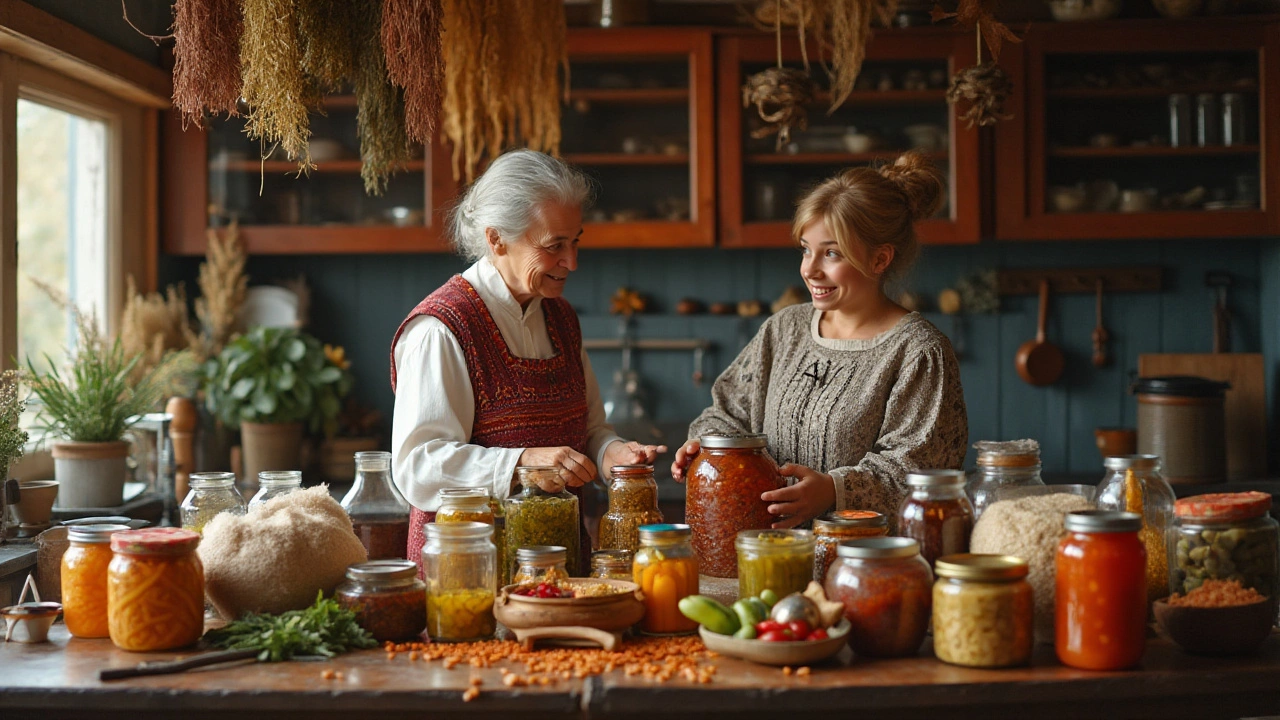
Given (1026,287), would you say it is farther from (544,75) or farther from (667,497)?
(544,75)

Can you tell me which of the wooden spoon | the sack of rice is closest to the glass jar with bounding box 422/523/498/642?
the sack of rice

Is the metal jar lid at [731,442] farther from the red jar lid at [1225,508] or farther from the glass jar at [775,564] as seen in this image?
the red jar lid at [1225,508]

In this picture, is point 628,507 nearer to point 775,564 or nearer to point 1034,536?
point 775,564

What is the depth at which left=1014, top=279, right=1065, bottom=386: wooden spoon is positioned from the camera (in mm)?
4148

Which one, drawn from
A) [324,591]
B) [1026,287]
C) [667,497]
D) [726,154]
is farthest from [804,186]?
[324,591]

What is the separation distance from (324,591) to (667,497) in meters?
2.04

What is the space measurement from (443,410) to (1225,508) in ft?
4.07

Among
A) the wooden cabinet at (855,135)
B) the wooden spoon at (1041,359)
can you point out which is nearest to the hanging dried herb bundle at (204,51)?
the wooden cabinet at (855,135)

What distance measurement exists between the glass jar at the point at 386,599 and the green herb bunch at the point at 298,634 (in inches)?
0.7

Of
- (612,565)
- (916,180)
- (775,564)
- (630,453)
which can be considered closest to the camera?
(775,564)

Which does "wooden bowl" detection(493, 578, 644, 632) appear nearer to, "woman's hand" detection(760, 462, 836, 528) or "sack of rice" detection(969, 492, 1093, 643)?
Answer: "woman's hand" detection(760, 462, 836, 528)

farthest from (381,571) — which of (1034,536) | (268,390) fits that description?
(268,390)

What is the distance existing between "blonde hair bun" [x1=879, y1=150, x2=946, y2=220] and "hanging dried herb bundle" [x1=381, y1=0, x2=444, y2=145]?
91 centimetres

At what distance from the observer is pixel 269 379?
3.75 meters
